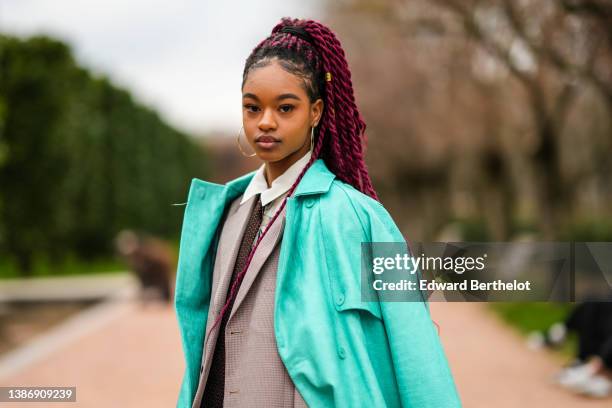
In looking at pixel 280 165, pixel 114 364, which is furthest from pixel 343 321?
pixel 114 364

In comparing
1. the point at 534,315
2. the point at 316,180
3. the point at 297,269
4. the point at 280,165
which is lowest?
the point at 297,269

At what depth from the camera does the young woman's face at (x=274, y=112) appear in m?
2.04

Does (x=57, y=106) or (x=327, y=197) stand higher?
(x=57, y=106)

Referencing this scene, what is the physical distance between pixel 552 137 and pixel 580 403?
683cm

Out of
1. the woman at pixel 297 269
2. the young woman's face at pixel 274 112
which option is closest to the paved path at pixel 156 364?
the woman at pixel 297 269

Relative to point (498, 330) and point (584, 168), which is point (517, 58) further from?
point (584, 168)

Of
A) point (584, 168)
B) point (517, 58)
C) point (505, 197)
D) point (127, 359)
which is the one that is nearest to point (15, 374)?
point (127, 359)

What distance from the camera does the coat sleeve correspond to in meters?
1.83

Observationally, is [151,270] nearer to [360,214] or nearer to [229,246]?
[229,246]

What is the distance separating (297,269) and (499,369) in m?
6.05

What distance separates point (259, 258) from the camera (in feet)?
6.66

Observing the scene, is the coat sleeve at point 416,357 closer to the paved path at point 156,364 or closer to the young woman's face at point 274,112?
the young woman's face at point 274,112

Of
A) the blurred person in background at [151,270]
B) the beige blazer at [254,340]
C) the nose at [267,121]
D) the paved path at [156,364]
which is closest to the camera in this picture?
the beige blazer at [254,340]

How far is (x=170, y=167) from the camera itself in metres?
26.5
